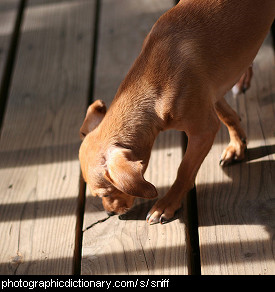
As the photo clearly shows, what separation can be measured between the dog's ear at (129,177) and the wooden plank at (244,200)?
669 millimetres

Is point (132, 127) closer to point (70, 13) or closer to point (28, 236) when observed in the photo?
point (28, 236)

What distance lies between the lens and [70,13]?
479 centimetres

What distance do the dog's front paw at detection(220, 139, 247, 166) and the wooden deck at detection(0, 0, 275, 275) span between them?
0.06 meters

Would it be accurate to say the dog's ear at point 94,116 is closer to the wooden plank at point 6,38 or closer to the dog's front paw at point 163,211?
the dog's front paw at point 163,211

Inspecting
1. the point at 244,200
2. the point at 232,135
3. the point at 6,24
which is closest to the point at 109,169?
the point at 244,200

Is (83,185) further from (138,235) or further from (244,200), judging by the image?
(244,200)

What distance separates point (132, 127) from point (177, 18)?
70cm

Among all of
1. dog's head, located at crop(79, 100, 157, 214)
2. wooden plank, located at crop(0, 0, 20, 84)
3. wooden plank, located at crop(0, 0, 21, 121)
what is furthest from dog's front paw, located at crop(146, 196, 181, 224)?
wooden plank, located at crop(0, 0, 20, 84)

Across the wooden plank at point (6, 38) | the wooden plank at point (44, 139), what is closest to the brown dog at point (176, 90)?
the wooden plank at point (44, 139)

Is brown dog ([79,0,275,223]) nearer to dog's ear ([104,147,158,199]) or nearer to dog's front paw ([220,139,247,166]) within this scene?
dog's ear ([104,147,158,199])

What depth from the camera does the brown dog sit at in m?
3.02

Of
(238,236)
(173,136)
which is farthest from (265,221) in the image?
(173,136)

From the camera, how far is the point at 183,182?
131 inches

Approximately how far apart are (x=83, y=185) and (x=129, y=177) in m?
0.97
